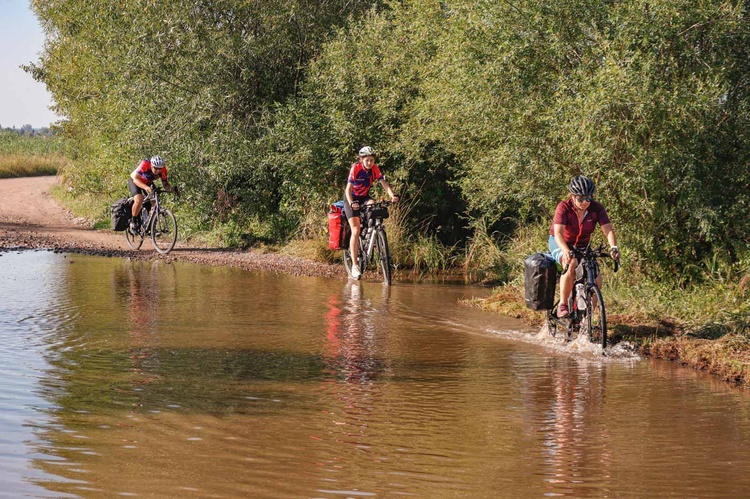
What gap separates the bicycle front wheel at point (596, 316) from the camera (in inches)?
368

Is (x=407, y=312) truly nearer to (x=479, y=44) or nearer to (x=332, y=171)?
(x=479, y=44)

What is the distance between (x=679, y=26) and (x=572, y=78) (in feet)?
5.05

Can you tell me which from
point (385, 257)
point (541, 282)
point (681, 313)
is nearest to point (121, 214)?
point (385, 257)

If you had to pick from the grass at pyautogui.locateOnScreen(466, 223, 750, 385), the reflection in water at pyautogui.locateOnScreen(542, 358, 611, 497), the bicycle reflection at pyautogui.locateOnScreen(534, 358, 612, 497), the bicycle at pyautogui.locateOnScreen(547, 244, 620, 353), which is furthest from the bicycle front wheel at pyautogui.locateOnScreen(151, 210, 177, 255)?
the reflection in water at pyautogui.locateOnScreen(542, 358, 611, 497)

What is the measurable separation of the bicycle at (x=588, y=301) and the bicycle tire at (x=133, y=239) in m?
12.2

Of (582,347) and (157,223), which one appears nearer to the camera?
(582,347)

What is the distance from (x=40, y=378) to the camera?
7449 mm

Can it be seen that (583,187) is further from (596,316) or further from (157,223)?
(157,223)

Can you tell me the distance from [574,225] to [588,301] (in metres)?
0.83

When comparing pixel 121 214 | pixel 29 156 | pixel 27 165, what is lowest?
pixel 121 214

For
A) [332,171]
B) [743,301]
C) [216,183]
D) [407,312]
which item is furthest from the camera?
[216,183]

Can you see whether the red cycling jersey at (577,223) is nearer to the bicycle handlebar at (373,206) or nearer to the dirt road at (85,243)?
the bicycle handlebar at (373,206)

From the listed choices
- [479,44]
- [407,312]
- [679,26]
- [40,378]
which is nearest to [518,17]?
[479,44]

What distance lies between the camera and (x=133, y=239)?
20109 mm
